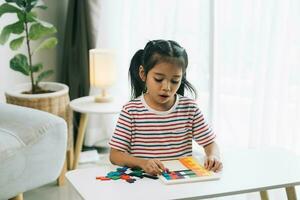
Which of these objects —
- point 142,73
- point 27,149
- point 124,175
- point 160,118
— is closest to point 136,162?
point 124,175

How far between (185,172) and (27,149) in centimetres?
84

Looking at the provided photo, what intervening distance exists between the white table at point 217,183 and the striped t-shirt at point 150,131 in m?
0.16

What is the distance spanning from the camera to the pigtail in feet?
6.23

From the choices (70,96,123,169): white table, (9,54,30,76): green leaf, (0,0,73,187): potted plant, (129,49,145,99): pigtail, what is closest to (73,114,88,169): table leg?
(70,96,123,169): white table

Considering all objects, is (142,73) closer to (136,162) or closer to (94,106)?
(136,162)

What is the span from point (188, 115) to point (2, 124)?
0.91 metres

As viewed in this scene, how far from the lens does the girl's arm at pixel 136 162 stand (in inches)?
62.7

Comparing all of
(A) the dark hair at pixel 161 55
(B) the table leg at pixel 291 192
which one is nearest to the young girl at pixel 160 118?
(A) the dark hair at pixel 161 55

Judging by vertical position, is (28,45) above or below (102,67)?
above

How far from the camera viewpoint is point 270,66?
2656 mm

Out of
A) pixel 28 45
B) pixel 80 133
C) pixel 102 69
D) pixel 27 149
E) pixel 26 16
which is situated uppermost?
pixel 26 16

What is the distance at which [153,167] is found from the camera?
1.59 metres

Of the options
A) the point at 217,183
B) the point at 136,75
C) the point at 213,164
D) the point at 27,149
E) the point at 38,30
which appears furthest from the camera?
the point at 38,30

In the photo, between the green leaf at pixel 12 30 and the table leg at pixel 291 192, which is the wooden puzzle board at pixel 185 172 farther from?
the green leaf at pixel 12 30
